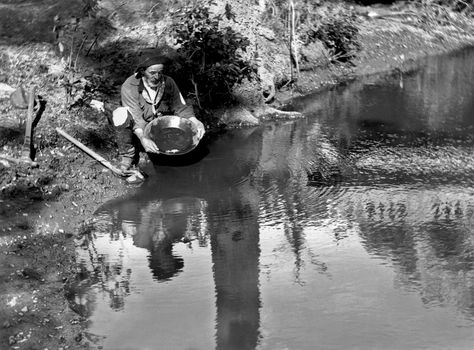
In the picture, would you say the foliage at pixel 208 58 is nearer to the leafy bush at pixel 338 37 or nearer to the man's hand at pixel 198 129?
the man's hand at pixel 198 129

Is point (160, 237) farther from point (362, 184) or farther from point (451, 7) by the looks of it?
point (451, 7)

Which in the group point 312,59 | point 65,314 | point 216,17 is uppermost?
point 216,17

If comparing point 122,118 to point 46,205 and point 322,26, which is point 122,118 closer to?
point 46,205

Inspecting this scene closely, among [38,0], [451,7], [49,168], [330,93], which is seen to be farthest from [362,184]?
[451,7]

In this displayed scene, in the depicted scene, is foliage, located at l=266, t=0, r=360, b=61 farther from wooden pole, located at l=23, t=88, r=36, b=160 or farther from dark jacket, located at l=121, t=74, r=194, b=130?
wooden pole, located at l=23, t=88, r=36, b=160

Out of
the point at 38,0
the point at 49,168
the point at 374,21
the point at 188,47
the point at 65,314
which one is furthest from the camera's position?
the point at 374,21

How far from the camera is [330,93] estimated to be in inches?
486

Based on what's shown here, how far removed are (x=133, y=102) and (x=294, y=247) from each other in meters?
2.71

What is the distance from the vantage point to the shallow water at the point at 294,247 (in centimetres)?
525

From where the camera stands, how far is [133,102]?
7.93 metres

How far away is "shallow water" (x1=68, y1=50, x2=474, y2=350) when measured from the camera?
5.25 m

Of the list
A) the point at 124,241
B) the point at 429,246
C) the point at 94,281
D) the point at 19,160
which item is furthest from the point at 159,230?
the point at 429,246

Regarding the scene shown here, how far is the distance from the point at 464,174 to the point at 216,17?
4.71m

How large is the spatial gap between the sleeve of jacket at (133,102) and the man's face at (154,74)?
227 millimetres
